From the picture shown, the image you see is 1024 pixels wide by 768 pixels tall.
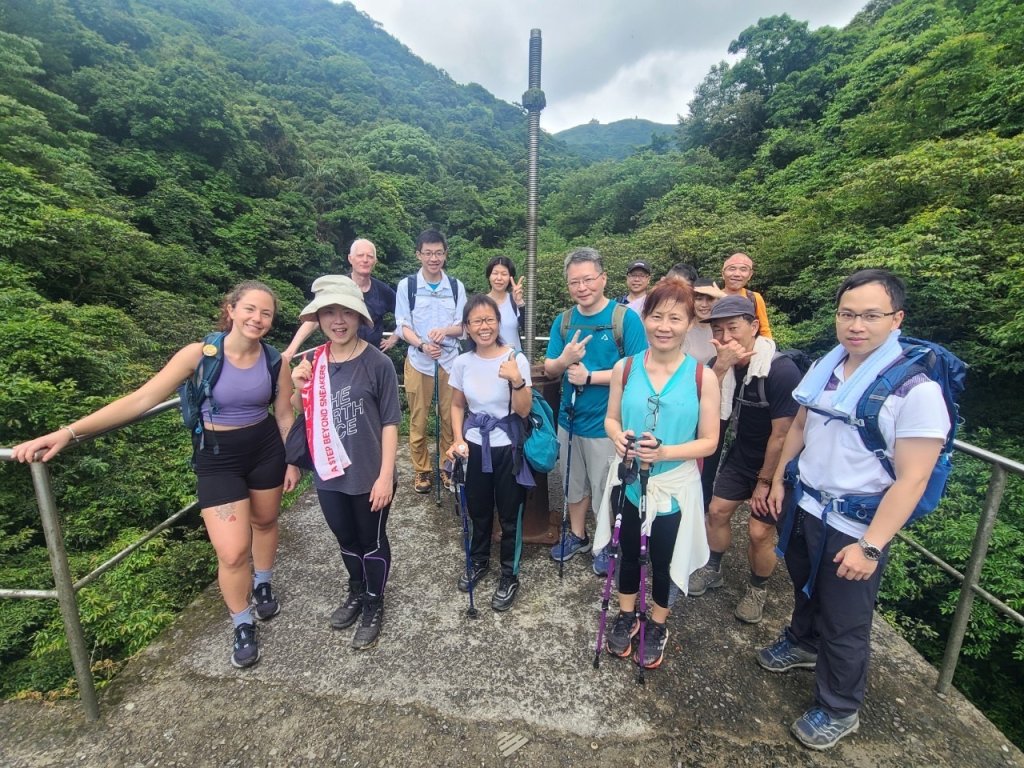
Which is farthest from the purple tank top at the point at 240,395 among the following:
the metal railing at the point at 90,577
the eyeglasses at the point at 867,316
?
the eyeglasses at the point at 867,316

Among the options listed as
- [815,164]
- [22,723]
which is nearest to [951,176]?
[815,164]

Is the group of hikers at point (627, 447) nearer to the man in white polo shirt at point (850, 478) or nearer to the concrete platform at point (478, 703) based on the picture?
the man in white polo shirt at point (850, 478)

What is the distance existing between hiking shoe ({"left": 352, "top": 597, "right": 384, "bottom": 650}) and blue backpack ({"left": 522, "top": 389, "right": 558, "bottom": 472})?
1.19 m

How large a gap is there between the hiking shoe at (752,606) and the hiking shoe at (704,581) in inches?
8.9

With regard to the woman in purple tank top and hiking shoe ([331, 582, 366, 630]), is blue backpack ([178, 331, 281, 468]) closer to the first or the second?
the woman in purple tank top

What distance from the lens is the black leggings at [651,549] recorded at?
2203 millimetres

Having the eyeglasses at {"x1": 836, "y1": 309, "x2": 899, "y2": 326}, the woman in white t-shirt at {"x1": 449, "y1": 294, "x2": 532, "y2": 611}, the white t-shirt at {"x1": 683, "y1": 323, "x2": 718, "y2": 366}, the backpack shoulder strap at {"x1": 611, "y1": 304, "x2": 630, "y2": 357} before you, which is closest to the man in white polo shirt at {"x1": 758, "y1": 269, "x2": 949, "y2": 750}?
the eyeglasses at {"x1": 836, "y1": 309, "x2": 899, "y2": 326}

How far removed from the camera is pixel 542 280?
52.0 ft

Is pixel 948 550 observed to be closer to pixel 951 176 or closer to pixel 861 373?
pixel 861 373

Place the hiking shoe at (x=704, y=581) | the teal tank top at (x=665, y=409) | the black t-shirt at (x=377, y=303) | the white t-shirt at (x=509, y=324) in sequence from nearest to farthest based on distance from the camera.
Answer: the teal tank top at (x=665, y=409) < the hiking shoe at (x=704, y=581) < the white t-shirt at (x=509, y=324) < the black t-shirt at (x=377, y=303)

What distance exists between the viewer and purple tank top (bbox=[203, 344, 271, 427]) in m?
2.21

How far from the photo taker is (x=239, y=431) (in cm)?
228

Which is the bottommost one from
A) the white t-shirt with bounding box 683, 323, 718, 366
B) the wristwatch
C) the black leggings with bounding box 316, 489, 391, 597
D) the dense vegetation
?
the black leggings with bounding box 316, 489, 391, 597

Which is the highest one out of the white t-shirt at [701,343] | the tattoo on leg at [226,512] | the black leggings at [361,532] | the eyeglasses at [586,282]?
the eyeglasses at [586,282]
